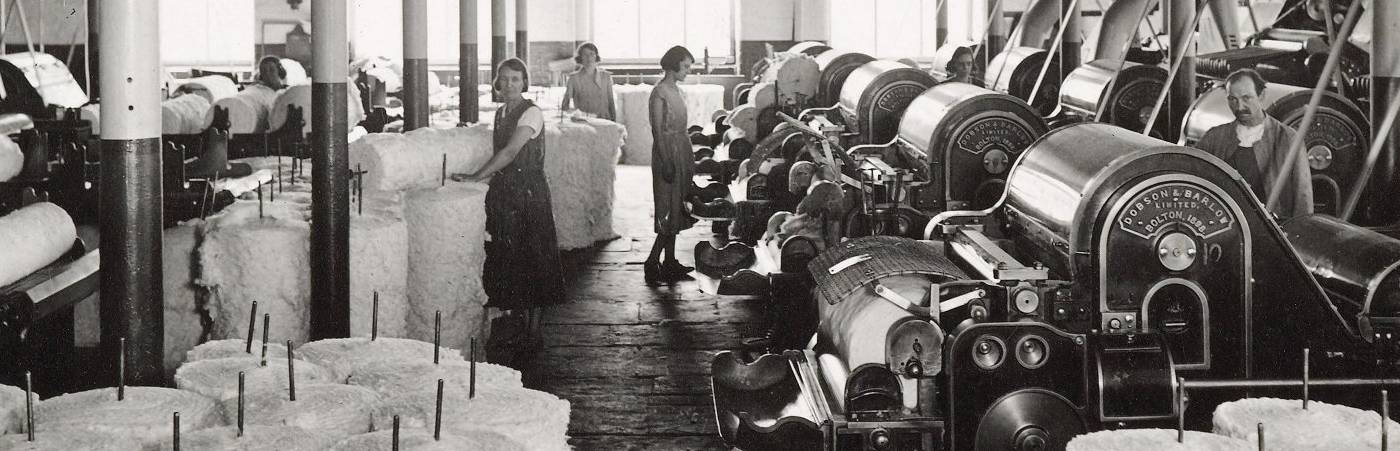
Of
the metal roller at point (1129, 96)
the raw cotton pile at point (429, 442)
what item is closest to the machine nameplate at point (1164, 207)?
the raw cotton pile at point (429, 442)

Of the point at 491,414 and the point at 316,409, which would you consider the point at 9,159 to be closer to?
the point at 316,409

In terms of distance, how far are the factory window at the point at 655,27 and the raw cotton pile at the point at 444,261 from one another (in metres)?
13.6

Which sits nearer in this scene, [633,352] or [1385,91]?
[1385,91]

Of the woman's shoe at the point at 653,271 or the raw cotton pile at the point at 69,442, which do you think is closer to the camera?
the raw cotton pile at the point at 69,442

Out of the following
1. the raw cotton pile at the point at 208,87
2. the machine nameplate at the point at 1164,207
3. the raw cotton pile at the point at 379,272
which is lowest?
the raw cotton pile at the point at 379,272

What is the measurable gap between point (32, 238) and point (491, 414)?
3.10 m

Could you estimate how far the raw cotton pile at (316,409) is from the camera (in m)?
2.85

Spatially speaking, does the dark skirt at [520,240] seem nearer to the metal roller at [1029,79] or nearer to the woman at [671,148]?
the woman at [671,148]

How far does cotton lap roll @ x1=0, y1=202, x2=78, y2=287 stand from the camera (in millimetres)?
5004

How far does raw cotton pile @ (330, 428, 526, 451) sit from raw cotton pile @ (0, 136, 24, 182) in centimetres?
420

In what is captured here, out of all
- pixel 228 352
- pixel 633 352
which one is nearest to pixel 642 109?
pixel 633 352

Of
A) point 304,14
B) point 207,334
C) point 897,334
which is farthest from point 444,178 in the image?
point 304,14

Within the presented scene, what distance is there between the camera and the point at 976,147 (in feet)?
22.3

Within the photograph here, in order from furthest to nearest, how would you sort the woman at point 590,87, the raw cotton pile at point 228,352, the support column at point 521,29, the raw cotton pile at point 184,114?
1. the support column at point 521,29
2. the woman at point 590,87
3. the raw cotton pile at point 184,114
4. the raw cotton pile at point 228,352
